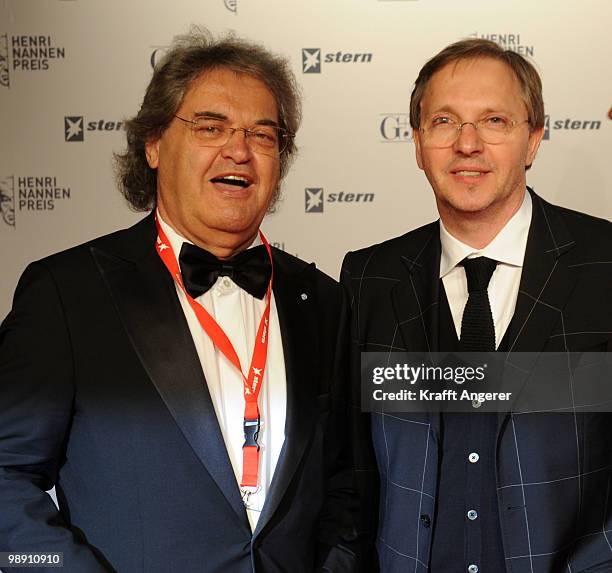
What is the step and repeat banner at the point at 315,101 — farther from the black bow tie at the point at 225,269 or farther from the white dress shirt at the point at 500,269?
the black bow tie at the point at 225,269

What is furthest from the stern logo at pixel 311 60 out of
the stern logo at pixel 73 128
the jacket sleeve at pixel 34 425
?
the jacket sleeve at pixel 34 425

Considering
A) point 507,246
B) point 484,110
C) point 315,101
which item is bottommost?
point 507,246

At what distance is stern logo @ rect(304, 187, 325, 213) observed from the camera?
323 cm

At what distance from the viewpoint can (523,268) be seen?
2152 millimetres

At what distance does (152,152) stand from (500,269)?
95 cm

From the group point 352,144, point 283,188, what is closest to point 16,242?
point 283,188

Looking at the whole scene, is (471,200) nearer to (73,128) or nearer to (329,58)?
(329,58)

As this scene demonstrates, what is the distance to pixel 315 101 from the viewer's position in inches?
125

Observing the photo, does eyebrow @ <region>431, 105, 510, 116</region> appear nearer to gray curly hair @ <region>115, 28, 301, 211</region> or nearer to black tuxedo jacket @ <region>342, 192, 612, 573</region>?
black tuxedo jacket @ <region>342, 192, 612, 573</region>

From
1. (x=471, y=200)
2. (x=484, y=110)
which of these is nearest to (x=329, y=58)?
(x=484, y=110)

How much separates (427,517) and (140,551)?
0.69 metres

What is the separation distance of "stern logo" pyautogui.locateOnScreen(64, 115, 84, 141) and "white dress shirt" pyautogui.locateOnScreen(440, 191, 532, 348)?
1.61 meters

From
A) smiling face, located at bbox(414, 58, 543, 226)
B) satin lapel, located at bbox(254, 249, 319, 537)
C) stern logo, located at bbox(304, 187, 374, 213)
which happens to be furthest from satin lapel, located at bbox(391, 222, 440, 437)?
stern logo, located at bbox(304, 187, 374, 213)

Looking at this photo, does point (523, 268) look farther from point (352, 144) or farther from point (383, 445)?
point (352, 144)
